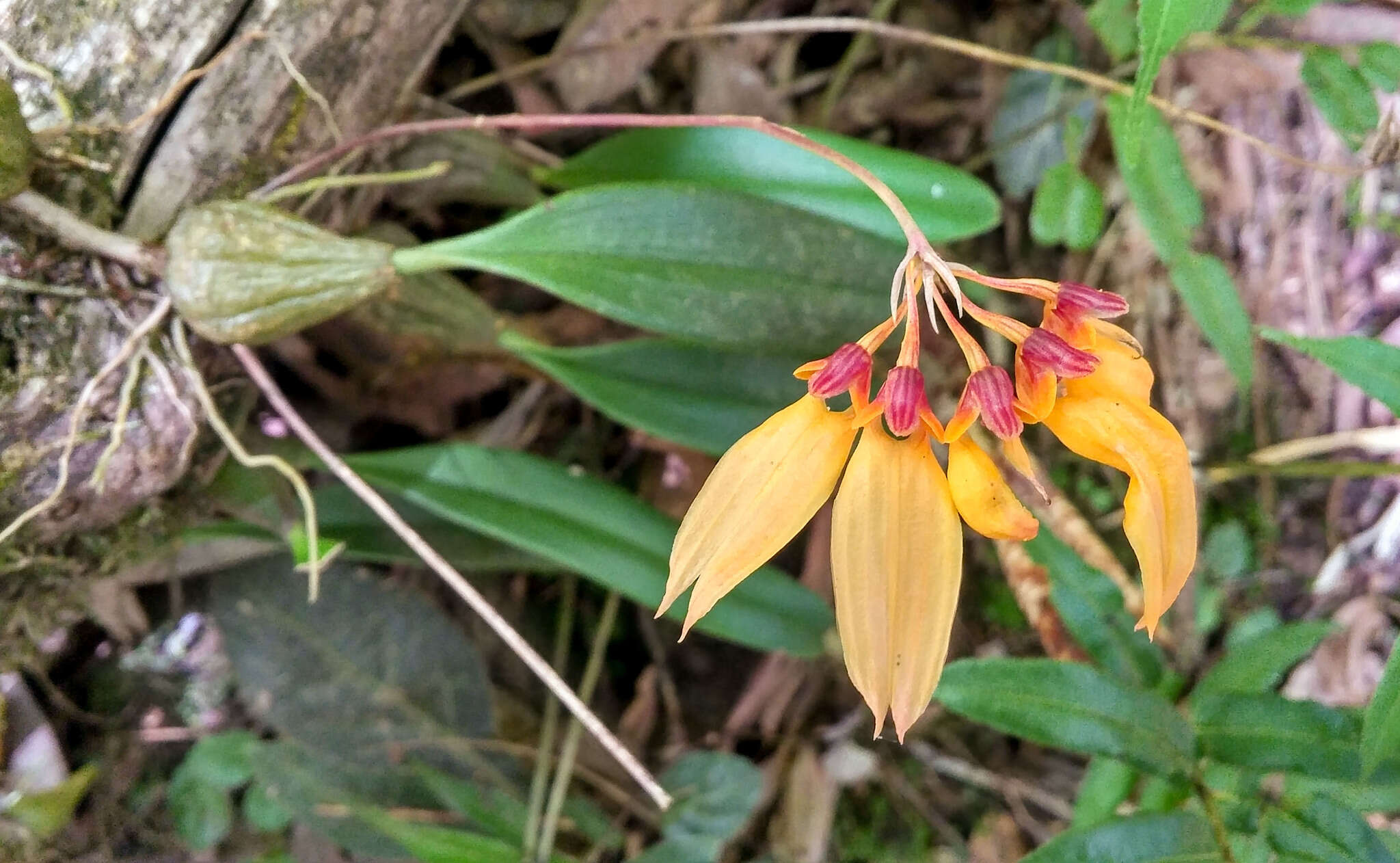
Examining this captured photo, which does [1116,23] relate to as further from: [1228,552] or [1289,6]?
[1228,552]

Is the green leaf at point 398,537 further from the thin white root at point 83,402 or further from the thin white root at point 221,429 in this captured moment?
the thin white root at point 83,402

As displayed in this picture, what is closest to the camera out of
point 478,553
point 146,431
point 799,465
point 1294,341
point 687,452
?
point 799,465

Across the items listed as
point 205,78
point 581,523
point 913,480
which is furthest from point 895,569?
point 205,78

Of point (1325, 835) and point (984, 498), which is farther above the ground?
point (984, 498)

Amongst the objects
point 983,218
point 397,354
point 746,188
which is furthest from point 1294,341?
point 397,354

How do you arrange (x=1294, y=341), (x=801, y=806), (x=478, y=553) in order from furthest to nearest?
(x=801, y=806), (x=478, y=553), (x=1294, y=341)

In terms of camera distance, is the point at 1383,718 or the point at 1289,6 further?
the point at 1289,6

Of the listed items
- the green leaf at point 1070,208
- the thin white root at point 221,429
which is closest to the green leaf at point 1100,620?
the green leaf at point 1070,208

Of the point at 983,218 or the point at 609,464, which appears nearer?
the point at 983,218

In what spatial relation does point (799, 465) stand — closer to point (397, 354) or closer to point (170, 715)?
point (397, 354)
